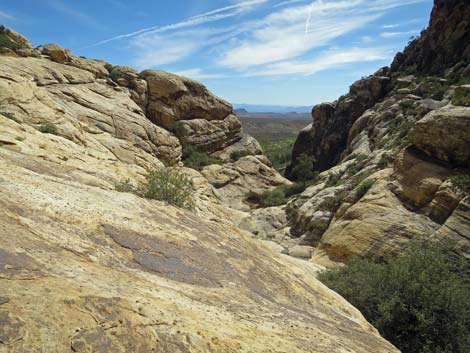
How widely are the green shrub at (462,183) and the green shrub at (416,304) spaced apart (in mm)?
5732

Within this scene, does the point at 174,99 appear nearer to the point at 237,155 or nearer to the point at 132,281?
the point at 237,155

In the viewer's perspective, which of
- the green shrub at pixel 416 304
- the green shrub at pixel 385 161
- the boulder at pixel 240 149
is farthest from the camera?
the boulder at pixel 240 149

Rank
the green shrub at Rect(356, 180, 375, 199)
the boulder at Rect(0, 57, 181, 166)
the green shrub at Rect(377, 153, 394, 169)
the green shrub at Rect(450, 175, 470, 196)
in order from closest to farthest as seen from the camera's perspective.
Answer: the green shrub at Rect(450, 175, 470, 196) → the boulder at Rect(0, 57, 181, 166) → the green shrub at Rect(356, 180, 375, 199) → the green shrub at Rect(377, 153, 394, 169)

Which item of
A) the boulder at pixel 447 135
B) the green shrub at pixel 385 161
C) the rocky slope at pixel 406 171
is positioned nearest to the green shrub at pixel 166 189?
the rocky slope at pixel 406 171

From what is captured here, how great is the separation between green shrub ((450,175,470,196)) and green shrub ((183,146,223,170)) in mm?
25893

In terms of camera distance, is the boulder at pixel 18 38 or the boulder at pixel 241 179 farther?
the boulder at pixel 241 179

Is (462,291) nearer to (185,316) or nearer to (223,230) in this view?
(223,230)

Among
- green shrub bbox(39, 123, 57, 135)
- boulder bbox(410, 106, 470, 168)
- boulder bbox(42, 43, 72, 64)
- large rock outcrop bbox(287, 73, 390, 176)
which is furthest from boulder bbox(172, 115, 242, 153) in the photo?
boulder bbox(410, 106, 470, 168)

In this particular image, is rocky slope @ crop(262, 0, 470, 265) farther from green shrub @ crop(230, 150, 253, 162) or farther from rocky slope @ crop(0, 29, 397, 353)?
green shrub @ crop(230, 150, 253, 162)

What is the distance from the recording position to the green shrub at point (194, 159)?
3869cm

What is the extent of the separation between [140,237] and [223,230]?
2771 mm

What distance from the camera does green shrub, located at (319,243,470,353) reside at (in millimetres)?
10805

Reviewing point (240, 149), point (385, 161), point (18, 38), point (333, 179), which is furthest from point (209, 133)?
point (385, 161)

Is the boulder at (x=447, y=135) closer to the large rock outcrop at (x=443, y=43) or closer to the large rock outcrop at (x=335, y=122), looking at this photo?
the large rock outcrop at (x=443, y=43)
